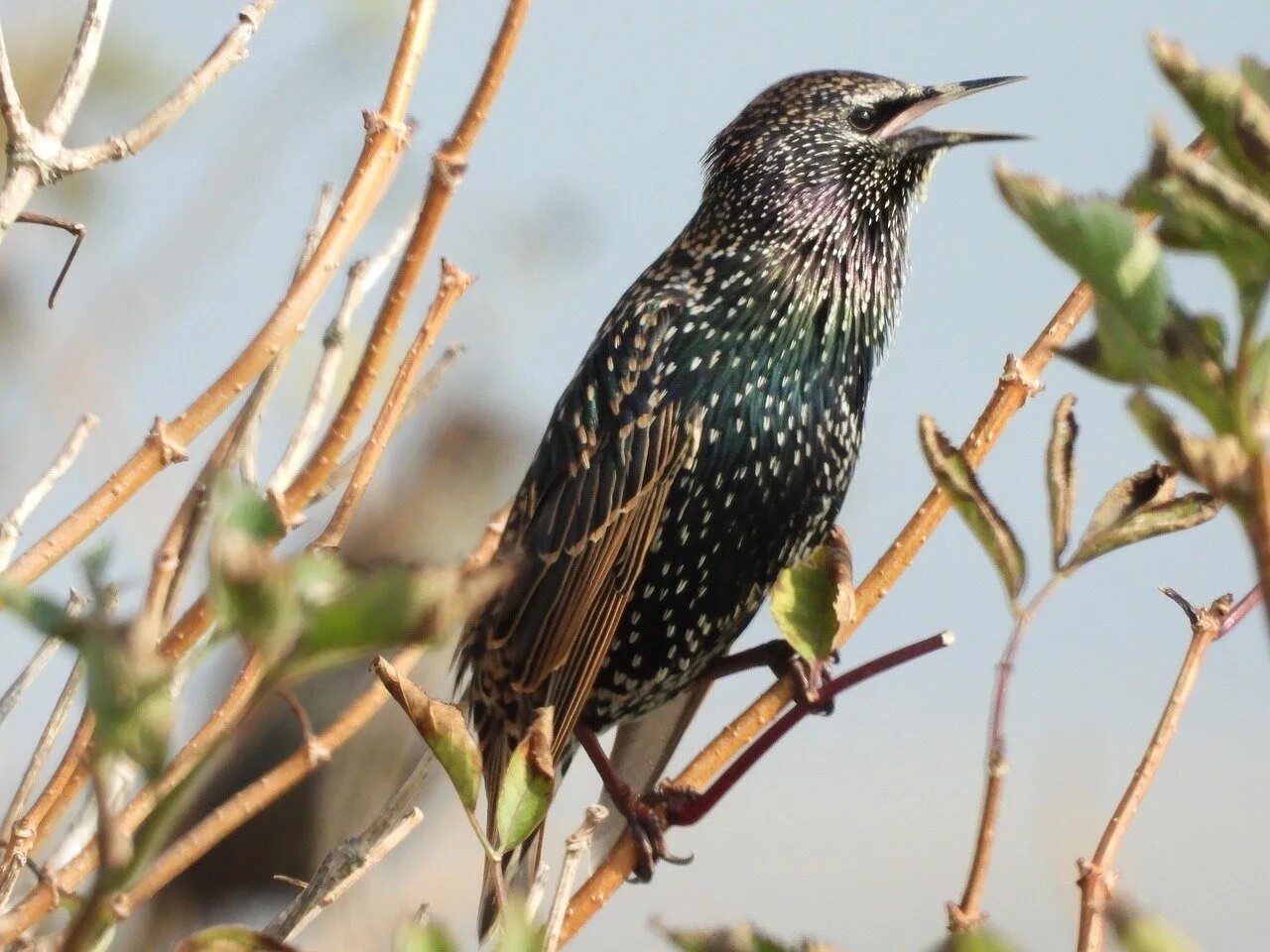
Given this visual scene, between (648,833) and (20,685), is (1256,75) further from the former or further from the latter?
(648,833)

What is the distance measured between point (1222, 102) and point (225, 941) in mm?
604

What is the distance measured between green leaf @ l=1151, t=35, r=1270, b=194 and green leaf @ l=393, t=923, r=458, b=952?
47cm

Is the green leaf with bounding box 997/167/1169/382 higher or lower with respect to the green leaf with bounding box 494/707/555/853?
higher

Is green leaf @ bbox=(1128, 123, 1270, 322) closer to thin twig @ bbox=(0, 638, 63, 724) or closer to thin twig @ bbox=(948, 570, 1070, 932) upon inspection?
thin twig @ bbox=(948, 570, 1070, 932)

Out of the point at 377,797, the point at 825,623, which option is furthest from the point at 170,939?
the point at 825,623

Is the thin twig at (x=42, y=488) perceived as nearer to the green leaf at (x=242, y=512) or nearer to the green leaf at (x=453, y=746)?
the green leaf at (x=453, y=746)

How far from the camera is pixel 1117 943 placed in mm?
593

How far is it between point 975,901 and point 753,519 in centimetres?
174

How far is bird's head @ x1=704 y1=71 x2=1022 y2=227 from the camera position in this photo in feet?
9.37

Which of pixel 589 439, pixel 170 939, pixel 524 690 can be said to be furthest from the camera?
pixel 170 939

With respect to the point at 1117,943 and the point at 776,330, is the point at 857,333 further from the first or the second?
the point at 1117,943

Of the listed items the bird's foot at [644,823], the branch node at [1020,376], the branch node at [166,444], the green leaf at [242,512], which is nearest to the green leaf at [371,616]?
the green leaf at [242,512]

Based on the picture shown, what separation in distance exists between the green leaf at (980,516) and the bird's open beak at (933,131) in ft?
6.49

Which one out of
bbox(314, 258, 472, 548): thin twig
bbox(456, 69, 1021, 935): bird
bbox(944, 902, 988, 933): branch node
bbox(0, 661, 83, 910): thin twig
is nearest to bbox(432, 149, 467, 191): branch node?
bbox(314, 258, 472, 548): thin twig
